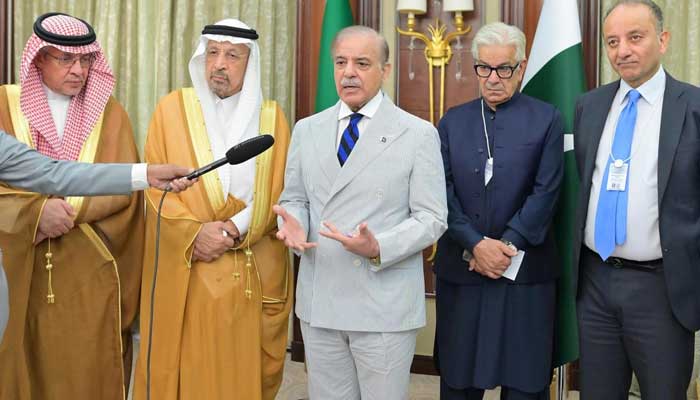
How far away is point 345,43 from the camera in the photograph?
2.75 meters

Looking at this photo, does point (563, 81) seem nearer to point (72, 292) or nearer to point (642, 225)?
point (642, 225)

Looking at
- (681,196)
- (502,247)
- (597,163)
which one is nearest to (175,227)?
(502,247)

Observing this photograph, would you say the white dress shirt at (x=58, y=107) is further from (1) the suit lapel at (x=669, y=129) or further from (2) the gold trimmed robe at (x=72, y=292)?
(1) the suit lapel at (x=669, y=129)

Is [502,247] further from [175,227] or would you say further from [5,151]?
[5,151]

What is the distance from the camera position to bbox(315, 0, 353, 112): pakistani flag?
4.13m

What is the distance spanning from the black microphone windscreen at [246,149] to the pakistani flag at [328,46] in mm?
1646

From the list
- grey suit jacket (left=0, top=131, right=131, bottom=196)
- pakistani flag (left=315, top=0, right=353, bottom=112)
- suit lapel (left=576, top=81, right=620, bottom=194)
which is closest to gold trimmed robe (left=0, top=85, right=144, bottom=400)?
grey suit jacket (left=0, top=131, right=131, bottom=196)

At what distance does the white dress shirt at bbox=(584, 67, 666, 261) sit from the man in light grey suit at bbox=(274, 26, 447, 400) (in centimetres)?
62

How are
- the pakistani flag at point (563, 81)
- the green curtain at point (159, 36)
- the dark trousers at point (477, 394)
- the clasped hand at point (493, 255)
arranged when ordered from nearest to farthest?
the clasped hand at point (493, 255), the dark trousers at point (477, 394), the pakistani flag at point (563, 81), the green curtain at point (159, 36)

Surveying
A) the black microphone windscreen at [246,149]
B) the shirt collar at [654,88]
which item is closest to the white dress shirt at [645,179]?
the shirt collar at [654,88]

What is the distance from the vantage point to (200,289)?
3.13 m

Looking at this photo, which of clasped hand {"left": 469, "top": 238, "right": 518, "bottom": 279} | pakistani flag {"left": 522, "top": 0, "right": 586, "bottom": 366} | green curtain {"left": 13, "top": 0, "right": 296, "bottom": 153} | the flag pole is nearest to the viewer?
clasped hand {"left": 469, "top": 238, "right": 518, "bottom": 279}

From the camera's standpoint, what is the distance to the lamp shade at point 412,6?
14.6 ft

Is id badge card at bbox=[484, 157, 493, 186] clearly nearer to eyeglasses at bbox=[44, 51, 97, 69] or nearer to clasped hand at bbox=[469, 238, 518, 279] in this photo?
clasped hand at bbox=[469, 238, 518, 279]
